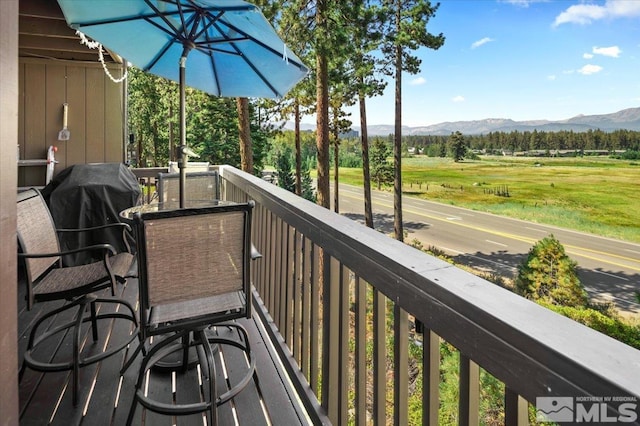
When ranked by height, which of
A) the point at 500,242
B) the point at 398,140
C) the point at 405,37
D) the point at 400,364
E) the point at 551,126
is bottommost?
the point at 500,242

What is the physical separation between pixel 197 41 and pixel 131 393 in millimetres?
1975

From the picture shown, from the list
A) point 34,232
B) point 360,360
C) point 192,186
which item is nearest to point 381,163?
point 192,186

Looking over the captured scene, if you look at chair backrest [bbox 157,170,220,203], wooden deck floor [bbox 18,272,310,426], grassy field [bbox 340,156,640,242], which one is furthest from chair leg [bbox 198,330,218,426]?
grassy field [bbox 340,156,640,242]

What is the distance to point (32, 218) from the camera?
78.4 inches

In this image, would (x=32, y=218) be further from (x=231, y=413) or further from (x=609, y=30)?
(x=609, y=30)

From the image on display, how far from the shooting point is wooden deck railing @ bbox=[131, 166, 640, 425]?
0.53 m

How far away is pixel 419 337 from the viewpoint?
123 cm

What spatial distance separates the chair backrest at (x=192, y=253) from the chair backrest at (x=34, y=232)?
2.05ft

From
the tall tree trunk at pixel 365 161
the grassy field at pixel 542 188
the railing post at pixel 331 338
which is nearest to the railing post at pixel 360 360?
the railing post at pixel 331 338

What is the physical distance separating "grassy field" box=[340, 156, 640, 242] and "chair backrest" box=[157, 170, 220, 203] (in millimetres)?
24759

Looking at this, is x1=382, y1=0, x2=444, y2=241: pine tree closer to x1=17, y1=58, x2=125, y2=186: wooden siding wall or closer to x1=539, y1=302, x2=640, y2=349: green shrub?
A: x1=539, y1=302, x2=640, y2=349: green shrub

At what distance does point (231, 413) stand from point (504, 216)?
31823 mm

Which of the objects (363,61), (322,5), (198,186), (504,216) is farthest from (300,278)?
(504,216)

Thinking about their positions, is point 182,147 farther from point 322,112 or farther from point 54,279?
point 322,112
